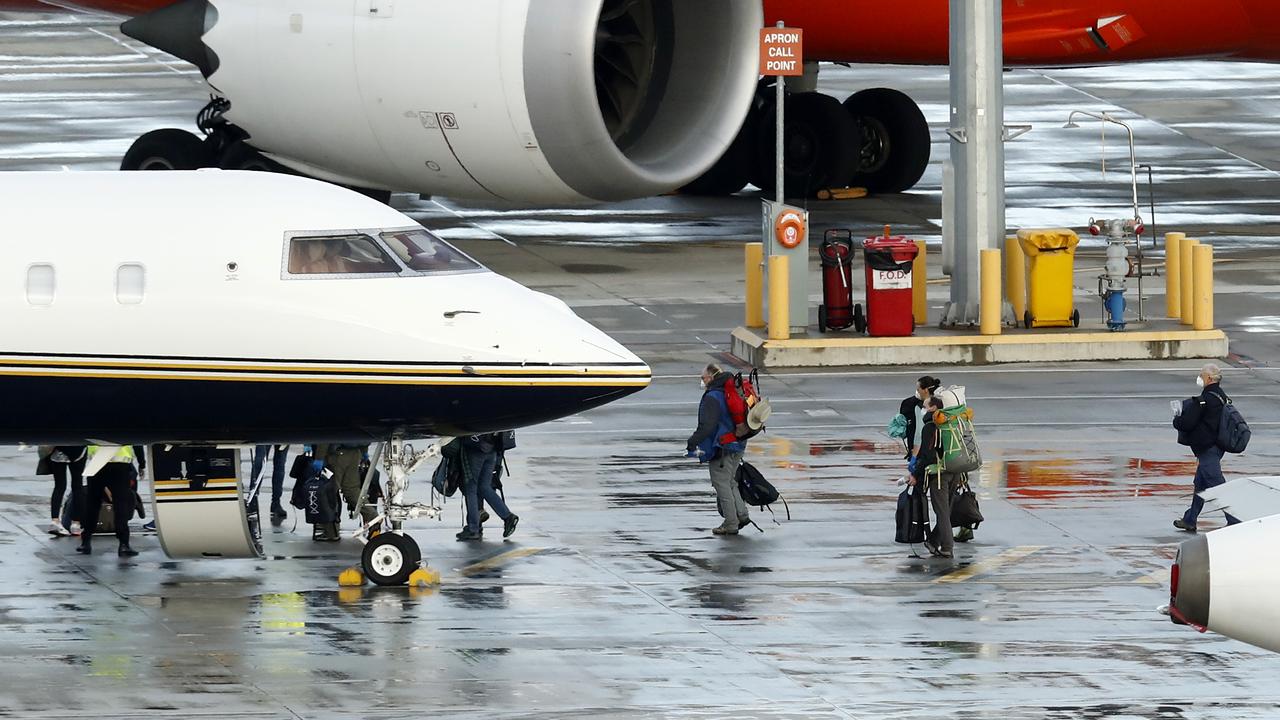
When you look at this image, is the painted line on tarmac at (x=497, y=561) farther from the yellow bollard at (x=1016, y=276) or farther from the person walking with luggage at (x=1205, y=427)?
the yellow bollard at (x=1016, y=276)

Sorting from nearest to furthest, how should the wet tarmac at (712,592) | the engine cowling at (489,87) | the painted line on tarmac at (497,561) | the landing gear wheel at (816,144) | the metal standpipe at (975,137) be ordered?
the wet tarmac at (712,592), the painted line on tarmac at (497,561), the engine cowling at (489,87), the metal standpipe at (975,137), the landing gear wheel at (816,144)

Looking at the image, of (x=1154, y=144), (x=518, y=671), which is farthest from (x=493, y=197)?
(x=1154, y=144)

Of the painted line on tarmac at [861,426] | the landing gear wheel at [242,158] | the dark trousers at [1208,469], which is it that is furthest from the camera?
the landing gear wheel at [242,158]

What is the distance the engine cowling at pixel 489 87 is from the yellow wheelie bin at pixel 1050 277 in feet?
11.4

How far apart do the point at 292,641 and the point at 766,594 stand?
312 cm

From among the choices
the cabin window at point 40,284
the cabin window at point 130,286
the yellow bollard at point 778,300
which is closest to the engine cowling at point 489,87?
the yellow bollard at point 778,300

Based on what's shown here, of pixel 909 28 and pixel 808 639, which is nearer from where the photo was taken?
pixel 808 639

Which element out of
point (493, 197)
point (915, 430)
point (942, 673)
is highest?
point (493, 197)

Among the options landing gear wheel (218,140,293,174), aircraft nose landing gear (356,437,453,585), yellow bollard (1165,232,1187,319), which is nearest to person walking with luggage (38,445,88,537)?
aircraft nose landing gear (356,437,453,585)

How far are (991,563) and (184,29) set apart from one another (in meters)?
13.1

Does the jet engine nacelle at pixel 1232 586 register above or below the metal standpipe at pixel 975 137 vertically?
below

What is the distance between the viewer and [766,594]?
1559 centimetres

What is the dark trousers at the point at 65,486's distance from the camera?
17406 millimetres

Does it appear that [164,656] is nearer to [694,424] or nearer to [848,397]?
[694,424]
